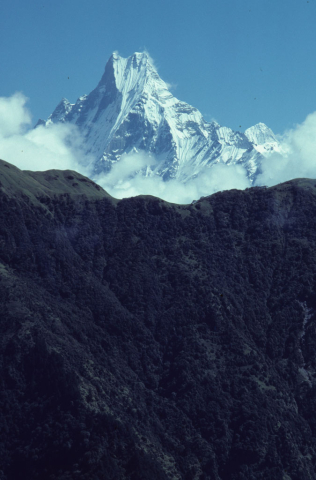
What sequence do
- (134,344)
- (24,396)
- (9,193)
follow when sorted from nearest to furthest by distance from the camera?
1. (24,396)
2. (134,344)
3. (9,193)

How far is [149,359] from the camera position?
171 meters

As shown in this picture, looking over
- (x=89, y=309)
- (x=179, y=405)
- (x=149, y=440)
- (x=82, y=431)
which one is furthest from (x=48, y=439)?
(x=89, y=309)

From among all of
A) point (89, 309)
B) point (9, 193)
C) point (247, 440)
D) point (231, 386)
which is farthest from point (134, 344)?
point (9, 193)

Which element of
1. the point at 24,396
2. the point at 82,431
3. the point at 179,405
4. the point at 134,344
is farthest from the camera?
the point at 134,344

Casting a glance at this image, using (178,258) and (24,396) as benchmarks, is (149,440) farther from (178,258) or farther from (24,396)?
(178,258)

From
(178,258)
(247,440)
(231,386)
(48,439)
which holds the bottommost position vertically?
(48,439)

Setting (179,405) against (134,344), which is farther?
(134,344)

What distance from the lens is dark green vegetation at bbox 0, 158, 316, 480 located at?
13850 centimetres

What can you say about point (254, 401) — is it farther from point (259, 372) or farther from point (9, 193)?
point (9, 193)

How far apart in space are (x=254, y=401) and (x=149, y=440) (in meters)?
29.4

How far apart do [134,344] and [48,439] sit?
1697 inches

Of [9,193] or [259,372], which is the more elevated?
[9,193]

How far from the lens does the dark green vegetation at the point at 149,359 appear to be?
A: 454 ft

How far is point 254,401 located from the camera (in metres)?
159
